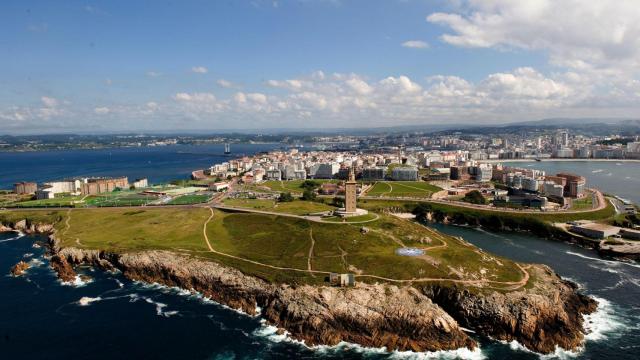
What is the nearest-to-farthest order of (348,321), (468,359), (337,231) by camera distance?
1. (468,359)
2. (348,321)
3. (337,231)

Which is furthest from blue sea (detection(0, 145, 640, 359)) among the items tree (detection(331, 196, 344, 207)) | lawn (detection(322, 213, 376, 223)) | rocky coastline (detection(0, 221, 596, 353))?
tree (detection(331, 196, 344, 207))

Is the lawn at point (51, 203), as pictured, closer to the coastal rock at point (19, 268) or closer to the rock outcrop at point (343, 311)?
the coastal rock at point (19, 268)

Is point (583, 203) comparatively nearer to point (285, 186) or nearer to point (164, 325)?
point (285, 186)

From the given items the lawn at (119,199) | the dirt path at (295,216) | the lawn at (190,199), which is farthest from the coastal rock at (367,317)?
the lawn at (119,199)

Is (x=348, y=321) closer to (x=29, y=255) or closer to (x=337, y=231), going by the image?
(x=337, y=231)

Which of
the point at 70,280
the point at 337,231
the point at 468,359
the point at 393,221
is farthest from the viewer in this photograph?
the point at 393,221

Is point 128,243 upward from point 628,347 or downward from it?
upward

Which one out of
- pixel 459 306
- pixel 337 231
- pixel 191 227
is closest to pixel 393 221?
pixel 337 231
